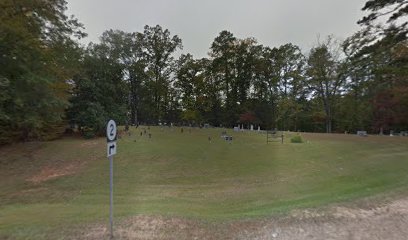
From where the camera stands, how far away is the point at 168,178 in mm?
16172

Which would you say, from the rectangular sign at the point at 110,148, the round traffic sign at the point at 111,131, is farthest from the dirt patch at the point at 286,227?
the round traffic sign at the point at 111,131

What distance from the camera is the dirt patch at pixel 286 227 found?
5.91m

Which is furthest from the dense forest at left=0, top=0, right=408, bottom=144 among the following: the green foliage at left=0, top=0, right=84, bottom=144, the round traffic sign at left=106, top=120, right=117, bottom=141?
the round traffic sign at left=106, top=120, right=117, bottom=141

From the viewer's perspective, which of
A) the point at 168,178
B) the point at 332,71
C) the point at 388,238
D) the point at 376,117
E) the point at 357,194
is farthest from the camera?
the point at 332,71

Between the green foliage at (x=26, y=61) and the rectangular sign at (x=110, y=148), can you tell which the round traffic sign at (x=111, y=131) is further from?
the green foliage at (x=26, y=61)

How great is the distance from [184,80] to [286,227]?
55.0 metres

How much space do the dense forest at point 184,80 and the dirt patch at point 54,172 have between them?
2970 millimetres

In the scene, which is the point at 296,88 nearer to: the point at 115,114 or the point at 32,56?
the point at 115,114

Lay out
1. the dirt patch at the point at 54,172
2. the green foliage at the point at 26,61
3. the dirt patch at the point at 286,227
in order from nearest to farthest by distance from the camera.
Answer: the dirt patch at the point at 286,227, the green foliage at the point at 26,61, the dirt patch at the point at 54,172

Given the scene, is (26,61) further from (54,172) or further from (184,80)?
(184,80)

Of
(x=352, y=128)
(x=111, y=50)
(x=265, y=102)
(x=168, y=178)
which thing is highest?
(x=111, y=50)

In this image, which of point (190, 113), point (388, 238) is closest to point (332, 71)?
point (190, 113)

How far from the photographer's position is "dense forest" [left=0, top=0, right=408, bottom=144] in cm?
1412

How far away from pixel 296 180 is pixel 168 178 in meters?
6.10
